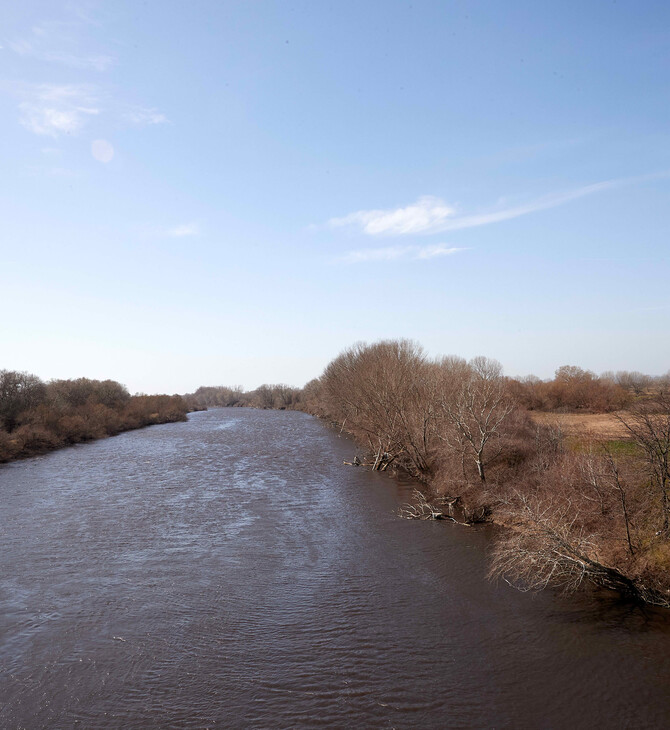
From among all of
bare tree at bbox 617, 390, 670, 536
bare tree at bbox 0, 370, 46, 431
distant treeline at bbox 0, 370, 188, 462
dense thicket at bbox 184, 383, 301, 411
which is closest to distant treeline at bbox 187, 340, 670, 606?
bare tree at bbox 617, 390, 670, 536

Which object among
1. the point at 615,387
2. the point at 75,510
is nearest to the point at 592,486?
the point at 75,510

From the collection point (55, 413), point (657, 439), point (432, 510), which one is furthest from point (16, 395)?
point (657, 439)

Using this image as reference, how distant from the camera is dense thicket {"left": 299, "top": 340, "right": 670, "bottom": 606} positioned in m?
13.6

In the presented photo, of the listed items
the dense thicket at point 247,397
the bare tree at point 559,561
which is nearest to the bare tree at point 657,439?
the bare tree at point 559,561

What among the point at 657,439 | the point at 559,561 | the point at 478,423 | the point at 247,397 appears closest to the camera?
the point at 559,561

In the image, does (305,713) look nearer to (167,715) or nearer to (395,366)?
(167,715)

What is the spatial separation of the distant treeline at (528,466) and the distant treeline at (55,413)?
1008 inches

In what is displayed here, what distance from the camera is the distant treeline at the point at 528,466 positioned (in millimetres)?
13641

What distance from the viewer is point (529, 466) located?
22484 millimetres

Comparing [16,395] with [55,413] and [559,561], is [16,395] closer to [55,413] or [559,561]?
[55,413]

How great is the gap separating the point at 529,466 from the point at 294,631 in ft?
45.6

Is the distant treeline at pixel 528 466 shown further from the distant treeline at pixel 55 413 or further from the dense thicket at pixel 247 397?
Result: the dense thicket at pixel 247 397

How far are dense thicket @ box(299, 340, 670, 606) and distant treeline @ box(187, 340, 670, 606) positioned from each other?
5 cm

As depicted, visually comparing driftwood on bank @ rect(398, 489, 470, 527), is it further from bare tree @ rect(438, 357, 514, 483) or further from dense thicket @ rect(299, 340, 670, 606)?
bare tree @ rect(438, 357, 514, 483)
